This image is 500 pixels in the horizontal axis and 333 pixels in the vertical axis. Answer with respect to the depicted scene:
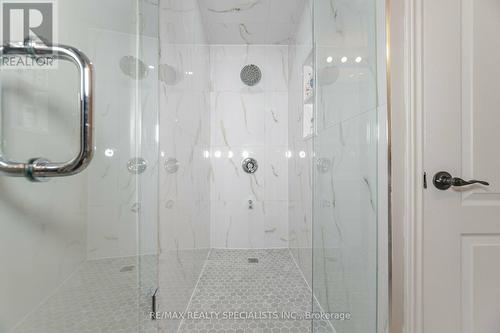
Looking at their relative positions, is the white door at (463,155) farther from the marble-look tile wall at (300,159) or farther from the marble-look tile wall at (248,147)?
the marble-look tile wall at (248,147)

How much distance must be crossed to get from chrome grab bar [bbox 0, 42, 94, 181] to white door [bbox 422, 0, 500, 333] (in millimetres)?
1121

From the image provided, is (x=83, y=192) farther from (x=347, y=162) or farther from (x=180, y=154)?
(x=347, y=162)

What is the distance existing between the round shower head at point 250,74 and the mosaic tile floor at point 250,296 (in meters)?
1.99

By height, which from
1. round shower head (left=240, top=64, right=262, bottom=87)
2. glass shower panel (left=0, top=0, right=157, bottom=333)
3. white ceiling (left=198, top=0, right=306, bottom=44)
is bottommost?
glass shower panel (left=0, top=0, right=157, bottom=333)

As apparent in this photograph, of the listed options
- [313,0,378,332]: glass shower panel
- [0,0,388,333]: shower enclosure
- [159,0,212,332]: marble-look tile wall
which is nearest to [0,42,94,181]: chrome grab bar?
[0,0,388,333]: shower enclosure

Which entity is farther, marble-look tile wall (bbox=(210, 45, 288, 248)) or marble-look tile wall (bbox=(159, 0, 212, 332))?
marble-look tile wall (bbox=(210, 45, 288, 248))

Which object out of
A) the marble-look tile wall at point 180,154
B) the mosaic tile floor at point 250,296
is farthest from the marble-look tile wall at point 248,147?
the marble-look tile wall at point 180,154

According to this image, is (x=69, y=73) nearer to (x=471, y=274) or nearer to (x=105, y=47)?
(x=105, y=47)

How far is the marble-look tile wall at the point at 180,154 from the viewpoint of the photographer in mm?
1184

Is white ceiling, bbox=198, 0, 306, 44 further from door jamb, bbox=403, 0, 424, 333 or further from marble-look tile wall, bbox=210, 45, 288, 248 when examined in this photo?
door jamb, bbox=403, 0, 424, 333

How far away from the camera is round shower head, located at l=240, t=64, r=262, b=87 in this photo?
2689 millimetres

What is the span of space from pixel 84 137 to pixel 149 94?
0.62 metres

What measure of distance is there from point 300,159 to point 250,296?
1.26 metres

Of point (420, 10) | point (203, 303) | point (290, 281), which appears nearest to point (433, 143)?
point (420, 10)
